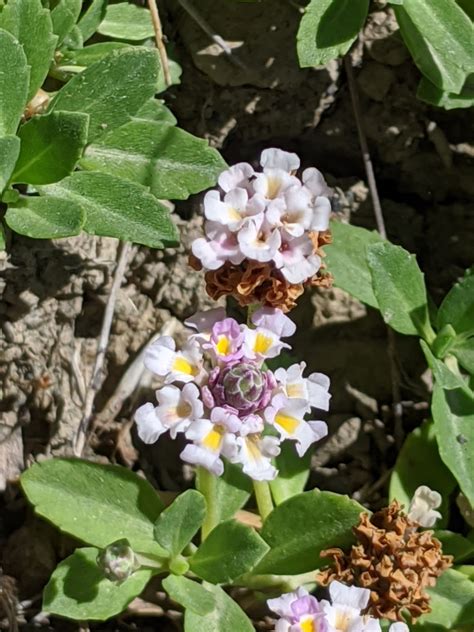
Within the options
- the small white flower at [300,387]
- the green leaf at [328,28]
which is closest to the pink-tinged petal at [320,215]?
the small white flower at [300,387]

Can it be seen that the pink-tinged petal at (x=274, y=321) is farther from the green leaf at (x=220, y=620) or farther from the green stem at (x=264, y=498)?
the green leaf at (x=220, y=620)

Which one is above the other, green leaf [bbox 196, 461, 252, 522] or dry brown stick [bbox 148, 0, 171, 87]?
dry brown stick [bbox 148, 0, 171, 87]

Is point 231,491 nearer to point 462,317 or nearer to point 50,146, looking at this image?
point 462,317

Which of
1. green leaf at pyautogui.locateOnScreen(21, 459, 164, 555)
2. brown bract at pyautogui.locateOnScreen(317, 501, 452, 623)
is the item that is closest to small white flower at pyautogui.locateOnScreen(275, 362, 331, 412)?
brown bract at pyautogui.locateOnScreen(317, 501, 452, 623)

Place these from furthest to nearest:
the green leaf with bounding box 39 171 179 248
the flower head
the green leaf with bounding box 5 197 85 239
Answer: the green leaf with bounding box 39 171 179 248 → the green leaf with bounding box 5 197 85 239 → the flower head

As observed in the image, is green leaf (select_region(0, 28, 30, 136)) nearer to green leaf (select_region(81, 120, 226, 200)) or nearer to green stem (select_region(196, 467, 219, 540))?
green leaf (select_region(81, 120, 226, 200))

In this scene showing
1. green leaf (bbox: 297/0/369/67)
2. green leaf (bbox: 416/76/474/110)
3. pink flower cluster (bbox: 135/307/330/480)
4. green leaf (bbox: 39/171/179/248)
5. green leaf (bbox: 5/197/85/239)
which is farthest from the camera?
green leaf (bbox: 416/76/474/110)

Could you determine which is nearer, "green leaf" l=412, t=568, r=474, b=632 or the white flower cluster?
the white flower cluster

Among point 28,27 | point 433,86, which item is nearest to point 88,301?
point 28,27

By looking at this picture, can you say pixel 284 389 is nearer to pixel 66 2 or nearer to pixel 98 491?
pixel 98 491
